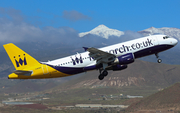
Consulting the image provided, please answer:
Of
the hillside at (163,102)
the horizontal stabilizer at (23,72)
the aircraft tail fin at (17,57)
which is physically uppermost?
the aircraft tail fin at (17,57)

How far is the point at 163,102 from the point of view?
165750 mm

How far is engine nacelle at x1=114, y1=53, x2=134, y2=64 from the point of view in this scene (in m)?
54.4

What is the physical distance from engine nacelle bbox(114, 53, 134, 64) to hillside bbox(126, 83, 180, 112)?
361 ft

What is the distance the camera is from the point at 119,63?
55000mm

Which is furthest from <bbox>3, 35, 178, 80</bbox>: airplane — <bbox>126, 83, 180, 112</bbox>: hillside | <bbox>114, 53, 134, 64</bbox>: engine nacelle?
<bbox>126, 83, 180, 112</bbox>: hillside

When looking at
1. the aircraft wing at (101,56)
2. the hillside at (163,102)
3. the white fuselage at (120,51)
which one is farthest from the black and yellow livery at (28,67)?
the hillside at (163,102)

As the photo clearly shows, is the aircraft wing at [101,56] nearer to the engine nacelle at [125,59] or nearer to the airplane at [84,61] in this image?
the airplane at [84,61]

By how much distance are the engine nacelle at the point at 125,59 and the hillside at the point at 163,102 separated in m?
110

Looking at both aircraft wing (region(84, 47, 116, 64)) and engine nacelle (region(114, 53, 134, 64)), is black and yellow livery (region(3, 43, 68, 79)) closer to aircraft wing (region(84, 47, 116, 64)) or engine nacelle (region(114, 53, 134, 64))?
aircraft wing (region(84, 47, 116, 64))

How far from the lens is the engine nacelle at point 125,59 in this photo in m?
54.4

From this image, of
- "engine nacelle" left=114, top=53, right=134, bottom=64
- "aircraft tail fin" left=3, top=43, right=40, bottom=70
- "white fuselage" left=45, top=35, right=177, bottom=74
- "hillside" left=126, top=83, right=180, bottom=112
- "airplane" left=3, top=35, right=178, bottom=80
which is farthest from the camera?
"hillside" left=126, top=83, right=180, bottom=112

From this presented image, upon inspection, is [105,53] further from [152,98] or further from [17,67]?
[152,98]

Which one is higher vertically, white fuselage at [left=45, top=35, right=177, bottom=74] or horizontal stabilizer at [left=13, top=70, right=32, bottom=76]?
white fuselage at [left=45, top=35, right=177, bottom=74]

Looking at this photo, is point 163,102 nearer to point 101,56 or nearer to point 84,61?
point 84,61
